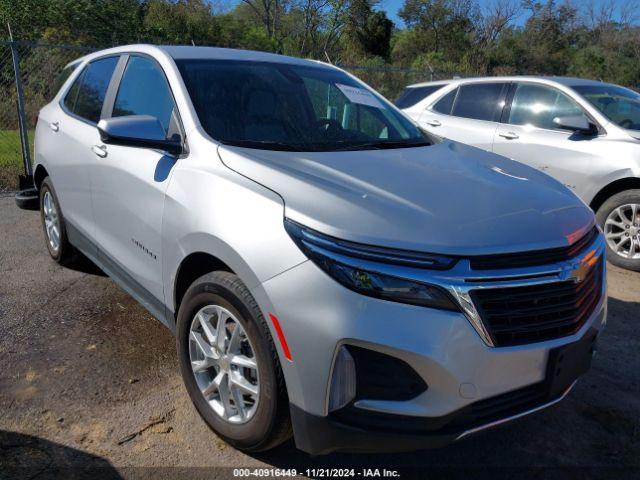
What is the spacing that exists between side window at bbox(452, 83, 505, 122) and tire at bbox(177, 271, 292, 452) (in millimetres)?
4913

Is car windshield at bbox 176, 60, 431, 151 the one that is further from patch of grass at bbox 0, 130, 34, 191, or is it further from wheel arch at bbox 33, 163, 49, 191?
patch of grass at bbox 0, 130, 34, 191

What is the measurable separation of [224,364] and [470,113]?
514cm

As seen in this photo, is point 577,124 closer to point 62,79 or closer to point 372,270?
point 372,270

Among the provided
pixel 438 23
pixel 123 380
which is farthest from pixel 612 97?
pixel 438 23

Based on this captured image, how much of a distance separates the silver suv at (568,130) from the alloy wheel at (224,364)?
14.4ft

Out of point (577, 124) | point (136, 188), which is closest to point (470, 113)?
point (577, 124)

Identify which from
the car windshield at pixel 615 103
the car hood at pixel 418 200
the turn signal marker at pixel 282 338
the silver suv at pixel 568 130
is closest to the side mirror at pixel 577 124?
the silver suv at pixel 568 130

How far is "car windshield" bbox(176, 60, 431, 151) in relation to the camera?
2.99 metres

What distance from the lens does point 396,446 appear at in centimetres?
205

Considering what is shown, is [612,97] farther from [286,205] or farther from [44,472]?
[44,472]

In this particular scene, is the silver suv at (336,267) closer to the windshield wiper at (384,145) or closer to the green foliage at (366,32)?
the windshield wiper at (384,145)

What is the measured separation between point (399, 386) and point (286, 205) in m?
0.78

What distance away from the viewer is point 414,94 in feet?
24.7

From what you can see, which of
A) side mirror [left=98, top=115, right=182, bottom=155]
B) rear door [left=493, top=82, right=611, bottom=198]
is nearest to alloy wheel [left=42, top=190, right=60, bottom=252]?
side mirror [left=98, top=115, right=182, bottom=155]
